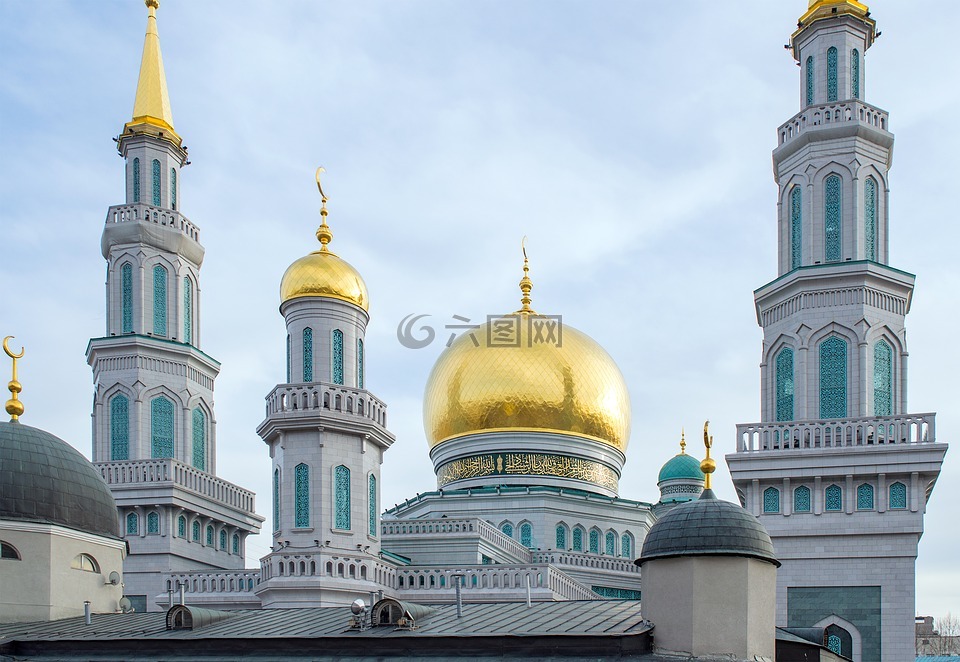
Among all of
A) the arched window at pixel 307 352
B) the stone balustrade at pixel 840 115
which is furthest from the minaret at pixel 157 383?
the stone balustrade at pixel 840 115

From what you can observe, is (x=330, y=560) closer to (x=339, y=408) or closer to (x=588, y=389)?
(x=339, y=408)

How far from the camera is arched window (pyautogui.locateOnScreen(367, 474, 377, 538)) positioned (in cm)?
3431

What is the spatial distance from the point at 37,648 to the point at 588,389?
25.2m

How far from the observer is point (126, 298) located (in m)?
40.3

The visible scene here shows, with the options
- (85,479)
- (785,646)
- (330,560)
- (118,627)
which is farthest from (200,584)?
(785,646)

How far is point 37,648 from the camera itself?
24.9m

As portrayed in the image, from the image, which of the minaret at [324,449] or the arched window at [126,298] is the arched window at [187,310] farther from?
the minaret at [324,449]

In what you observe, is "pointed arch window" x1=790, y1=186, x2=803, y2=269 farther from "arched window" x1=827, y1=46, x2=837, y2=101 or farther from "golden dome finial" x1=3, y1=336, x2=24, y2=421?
"golden dome finial" x1=3, y1=336, x2=24, y2=421

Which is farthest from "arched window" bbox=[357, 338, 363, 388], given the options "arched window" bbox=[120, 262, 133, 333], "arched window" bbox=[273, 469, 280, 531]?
"arched window" bbox=[120, 262, 133, 333]

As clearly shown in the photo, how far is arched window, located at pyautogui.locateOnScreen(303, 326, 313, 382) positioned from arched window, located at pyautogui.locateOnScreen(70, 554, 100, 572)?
23.5 ft

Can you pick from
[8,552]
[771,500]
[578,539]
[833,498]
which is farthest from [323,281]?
[578,539]

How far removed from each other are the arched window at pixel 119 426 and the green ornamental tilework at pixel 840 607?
1766 cm

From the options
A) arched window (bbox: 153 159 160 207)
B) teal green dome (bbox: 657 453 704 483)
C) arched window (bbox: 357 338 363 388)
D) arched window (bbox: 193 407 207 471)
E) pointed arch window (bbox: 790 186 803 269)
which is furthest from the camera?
teal green dome (bbox: 657 453 704 483)

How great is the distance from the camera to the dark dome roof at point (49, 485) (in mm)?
27922
